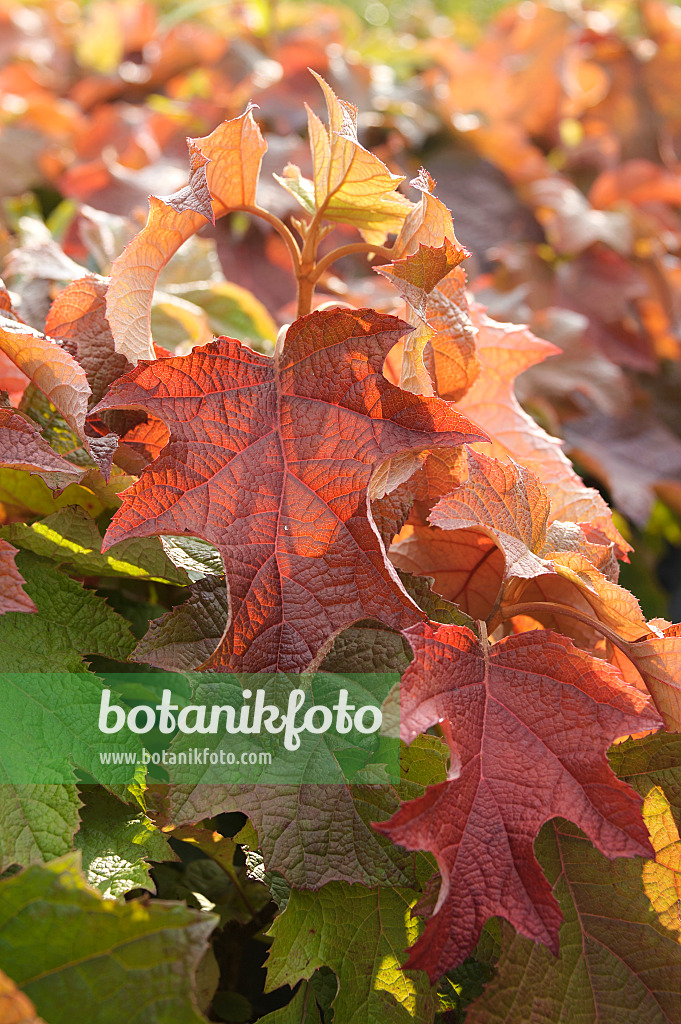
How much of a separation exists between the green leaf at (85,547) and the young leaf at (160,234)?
0.12 m

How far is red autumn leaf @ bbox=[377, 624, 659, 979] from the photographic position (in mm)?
417

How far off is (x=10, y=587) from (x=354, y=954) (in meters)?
0.29

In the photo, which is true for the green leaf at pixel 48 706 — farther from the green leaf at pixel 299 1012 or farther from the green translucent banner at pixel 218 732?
the green leaf at pixel 299 1012

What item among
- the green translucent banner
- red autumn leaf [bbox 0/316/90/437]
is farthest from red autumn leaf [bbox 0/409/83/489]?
the green translucent banner

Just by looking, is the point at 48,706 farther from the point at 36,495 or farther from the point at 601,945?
the point at 601,945

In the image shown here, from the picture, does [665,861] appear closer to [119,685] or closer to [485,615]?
[485,615]

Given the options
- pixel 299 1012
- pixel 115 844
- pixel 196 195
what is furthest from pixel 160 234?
pixel 299 1012

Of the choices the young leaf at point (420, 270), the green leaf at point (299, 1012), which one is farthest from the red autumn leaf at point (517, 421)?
the green leaf at point (299, 1012)

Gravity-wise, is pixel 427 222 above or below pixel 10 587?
above

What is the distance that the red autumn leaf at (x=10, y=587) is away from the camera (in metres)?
0.44

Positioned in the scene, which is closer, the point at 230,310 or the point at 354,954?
the point at 354,954

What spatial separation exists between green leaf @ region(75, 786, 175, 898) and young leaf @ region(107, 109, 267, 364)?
0.92 feet

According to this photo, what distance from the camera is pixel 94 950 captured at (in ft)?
1.20

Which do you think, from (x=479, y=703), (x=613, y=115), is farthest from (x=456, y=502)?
(x=613, y=115)
